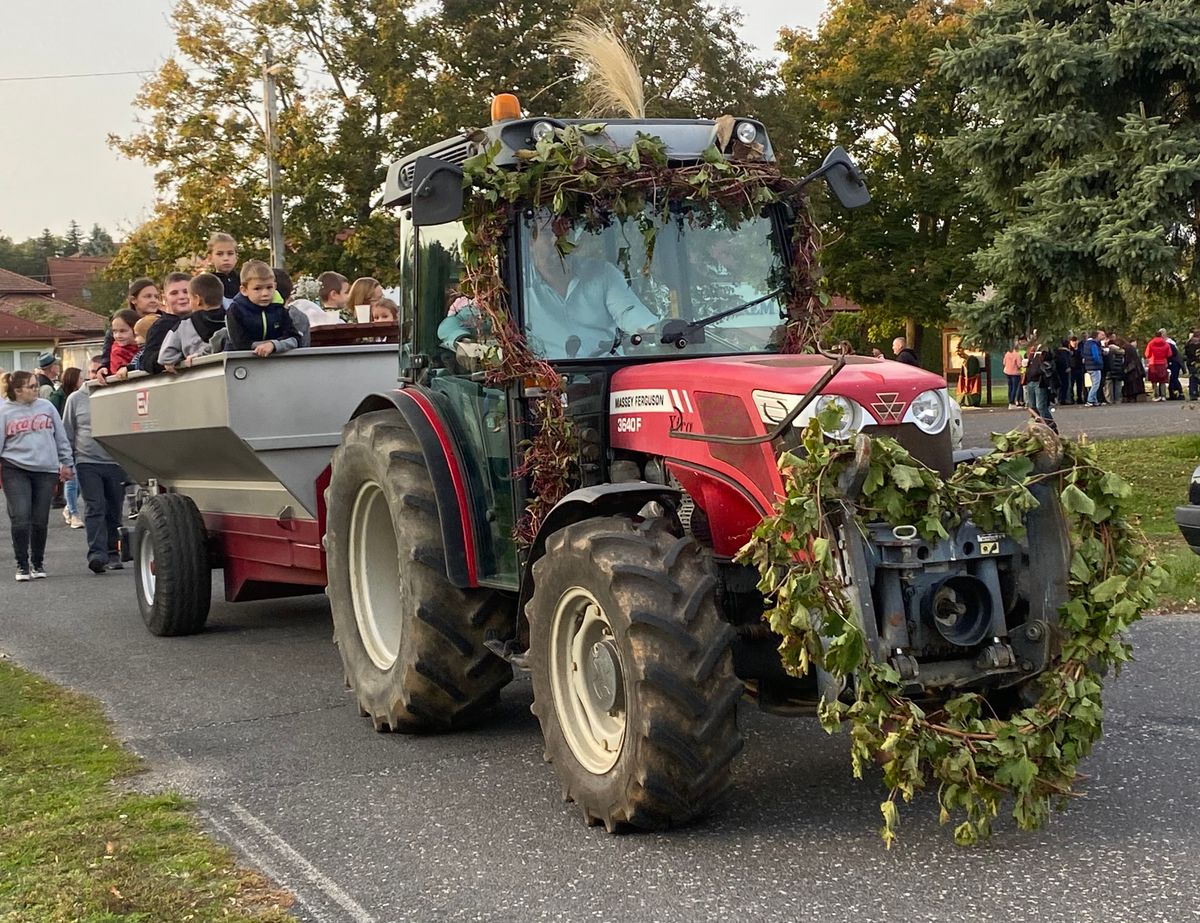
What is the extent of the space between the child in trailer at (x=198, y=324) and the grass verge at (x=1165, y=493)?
18.6 ft

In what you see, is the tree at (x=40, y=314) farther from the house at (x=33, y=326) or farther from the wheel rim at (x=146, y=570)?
the wheel rim at (x=146, y=570)

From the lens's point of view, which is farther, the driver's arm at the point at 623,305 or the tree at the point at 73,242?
the tree at the point at 73,242

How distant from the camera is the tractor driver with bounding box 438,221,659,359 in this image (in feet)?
19.9

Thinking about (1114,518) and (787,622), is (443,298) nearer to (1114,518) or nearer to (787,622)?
(787,622)

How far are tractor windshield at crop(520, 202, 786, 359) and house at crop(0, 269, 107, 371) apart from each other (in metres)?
74.9

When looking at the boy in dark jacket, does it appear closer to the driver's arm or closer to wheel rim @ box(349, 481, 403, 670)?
wheel rim @ box(349, 481, 403, 670)

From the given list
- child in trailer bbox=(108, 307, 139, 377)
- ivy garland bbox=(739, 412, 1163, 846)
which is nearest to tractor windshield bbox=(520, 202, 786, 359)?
ivy garland bbox=(739, 412, 1163, 846)

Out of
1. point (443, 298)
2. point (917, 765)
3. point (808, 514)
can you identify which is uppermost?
point (443, 298)

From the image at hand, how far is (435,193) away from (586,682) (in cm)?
A: 202

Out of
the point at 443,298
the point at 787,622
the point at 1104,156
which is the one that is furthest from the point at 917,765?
the point at 1104,156

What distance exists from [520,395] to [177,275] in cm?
552

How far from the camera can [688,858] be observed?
Result: 4.98 m

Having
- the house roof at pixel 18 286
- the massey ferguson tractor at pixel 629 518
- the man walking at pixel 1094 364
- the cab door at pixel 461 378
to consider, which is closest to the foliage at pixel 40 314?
the house roof at pixel 18 286

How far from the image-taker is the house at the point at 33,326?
271ft
